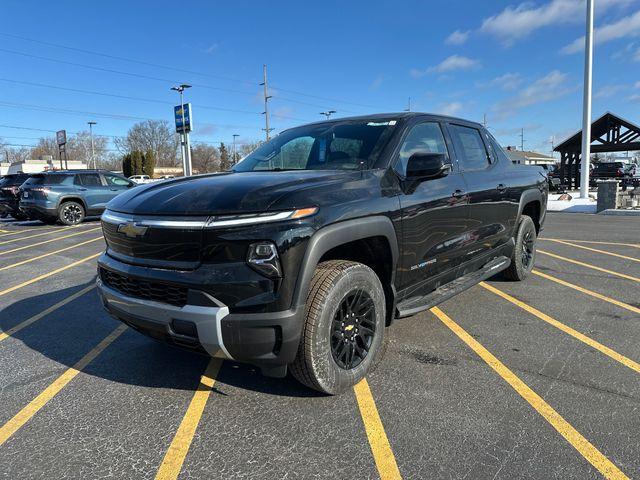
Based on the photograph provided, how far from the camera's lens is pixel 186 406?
9.64 ft

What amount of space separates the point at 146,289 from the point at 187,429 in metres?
0.86

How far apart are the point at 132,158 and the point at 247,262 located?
66497 mm

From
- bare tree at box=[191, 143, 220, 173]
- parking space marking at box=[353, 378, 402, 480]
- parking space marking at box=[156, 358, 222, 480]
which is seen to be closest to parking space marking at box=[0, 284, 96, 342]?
parking space marking at box=[156, 358, 222, 480]

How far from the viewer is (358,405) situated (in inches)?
115

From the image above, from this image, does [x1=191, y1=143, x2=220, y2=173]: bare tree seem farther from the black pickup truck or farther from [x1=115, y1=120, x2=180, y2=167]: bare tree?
the black pickup truck

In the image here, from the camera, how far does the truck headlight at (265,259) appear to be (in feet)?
8.09

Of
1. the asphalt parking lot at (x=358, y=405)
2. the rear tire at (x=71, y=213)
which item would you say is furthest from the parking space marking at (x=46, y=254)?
the rear tire at (x=71, y=213)

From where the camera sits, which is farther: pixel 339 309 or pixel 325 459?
pixel 339 309

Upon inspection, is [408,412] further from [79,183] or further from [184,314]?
[79,183]

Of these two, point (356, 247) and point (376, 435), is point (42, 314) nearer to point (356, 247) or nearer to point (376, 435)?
point (356, 247)

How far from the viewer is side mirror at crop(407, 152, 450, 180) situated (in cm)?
325

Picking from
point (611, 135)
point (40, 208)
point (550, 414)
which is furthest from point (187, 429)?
point (611, 135)

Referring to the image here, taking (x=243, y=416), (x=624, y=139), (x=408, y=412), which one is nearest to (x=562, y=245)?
(x=408, y=412)

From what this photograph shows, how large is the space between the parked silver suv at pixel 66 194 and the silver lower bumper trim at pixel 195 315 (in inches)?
512
